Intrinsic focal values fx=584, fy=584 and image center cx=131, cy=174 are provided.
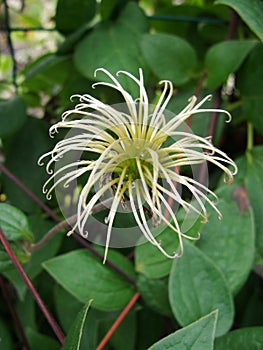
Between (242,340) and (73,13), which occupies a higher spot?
(73,13)

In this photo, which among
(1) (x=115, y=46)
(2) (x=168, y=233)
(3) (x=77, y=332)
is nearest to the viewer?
(3) (x=77, y=332)

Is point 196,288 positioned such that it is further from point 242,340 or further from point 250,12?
point 250,12

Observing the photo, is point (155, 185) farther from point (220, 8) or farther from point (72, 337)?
point (220, 8)

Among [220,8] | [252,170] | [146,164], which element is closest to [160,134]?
[146,164]

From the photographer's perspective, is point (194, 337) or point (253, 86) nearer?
point (194, 337)

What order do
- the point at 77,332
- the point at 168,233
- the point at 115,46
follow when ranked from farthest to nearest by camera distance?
the point at 115,46 → the point at 168,233 → the point at 77,332

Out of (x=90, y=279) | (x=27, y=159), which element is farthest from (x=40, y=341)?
(x=27, y=159)

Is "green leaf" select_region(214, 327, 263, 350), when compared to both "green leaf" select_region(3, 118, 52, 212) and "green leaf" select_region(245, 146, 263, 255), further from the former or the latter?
"green leaf" select_region(3, 118, 52, 212)

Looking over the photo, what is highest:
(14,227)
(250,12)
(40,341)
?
(250,12)
